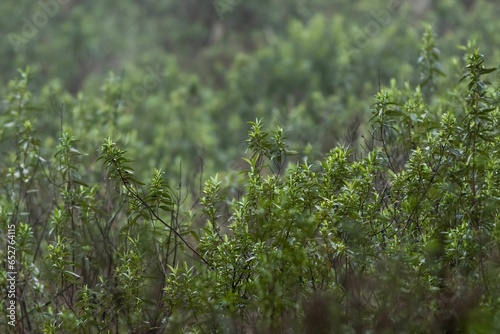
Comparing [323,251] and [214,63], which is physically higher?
[214,63]

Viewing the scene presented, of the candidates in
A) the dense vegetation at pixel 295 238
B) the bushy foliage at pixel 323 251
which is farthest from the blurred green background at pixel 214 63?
the bushy foliage at pixel 323 251

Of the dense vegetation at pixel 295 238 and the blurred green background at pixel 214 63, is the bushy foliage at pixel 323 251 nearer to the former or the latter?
the dense vegetation at pixel 295 238

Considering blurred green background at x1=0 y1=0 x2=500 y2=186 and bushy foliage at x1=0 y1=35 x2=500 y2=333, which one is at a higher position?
blurred green background at x1=0 y1=0 x2=500 y2=186

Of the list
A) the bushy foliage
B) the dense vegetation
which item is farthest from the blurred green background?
the bushy foliage

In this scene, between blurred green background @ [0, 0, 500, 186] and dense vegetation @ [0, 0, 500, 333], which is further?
blurred green background @ [0, 0, 500, 186]

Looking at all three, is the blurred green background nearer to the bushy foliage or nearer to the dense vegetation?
the dense vegetation

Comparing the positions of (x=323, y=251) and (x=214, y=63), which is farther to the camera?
(x=214, y=63)

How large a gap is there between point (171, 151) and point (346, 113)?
4.01m

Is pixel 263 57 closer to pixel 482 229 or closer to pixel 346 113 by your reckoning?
pixel 346 113

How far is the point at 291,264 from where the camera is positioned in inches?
200

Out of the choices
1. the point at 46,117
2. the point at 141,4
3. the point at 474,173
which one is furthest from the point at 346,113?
the point at 141,4

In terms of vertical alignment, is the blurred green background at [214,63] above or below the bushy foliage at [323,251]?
above

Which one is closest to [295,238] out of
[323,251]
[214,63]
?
[323,251]

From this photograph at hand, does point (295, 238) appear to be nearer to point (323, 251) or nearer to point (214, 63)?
point (323, 251)
